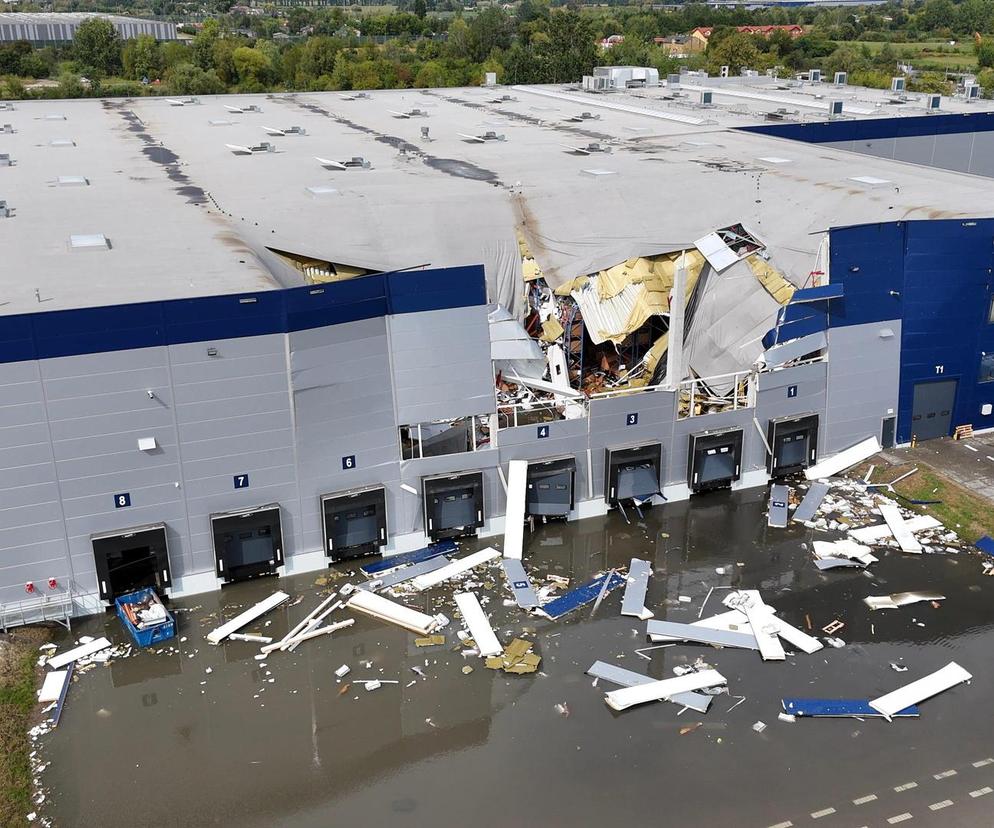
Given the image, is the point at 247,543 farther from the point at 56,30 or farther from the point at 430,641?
the point at 56,30

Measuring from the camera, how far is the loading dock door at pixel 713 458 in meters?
19.5

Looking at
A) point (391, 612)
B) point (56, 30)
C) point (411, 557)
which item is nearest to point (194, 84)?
point (411, 557)

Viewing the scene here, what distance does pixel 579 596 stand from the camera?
1650 centimetres

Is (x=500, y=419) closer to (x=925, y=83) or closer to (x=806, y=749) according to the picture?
(x=806, y=749)

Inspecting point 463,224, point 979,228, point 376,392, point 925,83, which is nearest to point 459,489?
point 376,392

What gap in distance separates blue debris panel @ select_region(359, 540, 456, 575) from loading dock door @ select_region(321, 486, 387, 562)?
30 centimetres

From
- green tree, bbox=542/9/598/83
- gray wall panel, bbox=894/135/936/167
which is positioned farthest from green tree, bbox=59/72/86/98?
gray wall panel, bbox=894/135/936/167

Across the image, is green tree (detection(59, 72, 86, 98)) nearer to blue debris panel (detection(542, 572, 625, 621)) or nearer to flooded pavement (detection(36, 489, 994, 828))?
flooded pavement (detection(36, 489, 994, 828))

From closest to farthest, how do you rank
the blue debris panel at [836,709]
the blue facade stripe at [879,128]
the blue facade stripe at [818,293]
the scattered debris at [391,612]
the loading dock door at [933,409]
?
1. the blue debris panel at [836,709]
2. the scattered debris at [391,612]
3. the blue facade stripe at [818,293]
4. the loading dock door at [933,409]
5. the blue facade stripe at [879,128]

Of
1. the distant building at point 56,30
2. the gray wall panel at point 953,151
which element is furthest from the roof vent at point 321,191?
the distant building at point 56,30

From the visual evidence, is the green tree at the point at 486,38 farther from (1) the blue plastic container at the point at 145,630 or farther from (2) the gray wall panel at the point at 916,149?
(1) the blue plastic container at the point at 145,630

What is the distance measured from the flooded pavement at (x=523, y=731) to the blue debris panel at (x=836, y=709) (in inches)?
5.2

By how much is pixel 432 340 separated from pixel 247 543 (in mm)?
4684

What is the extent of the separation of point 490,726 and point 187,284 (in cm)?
884
